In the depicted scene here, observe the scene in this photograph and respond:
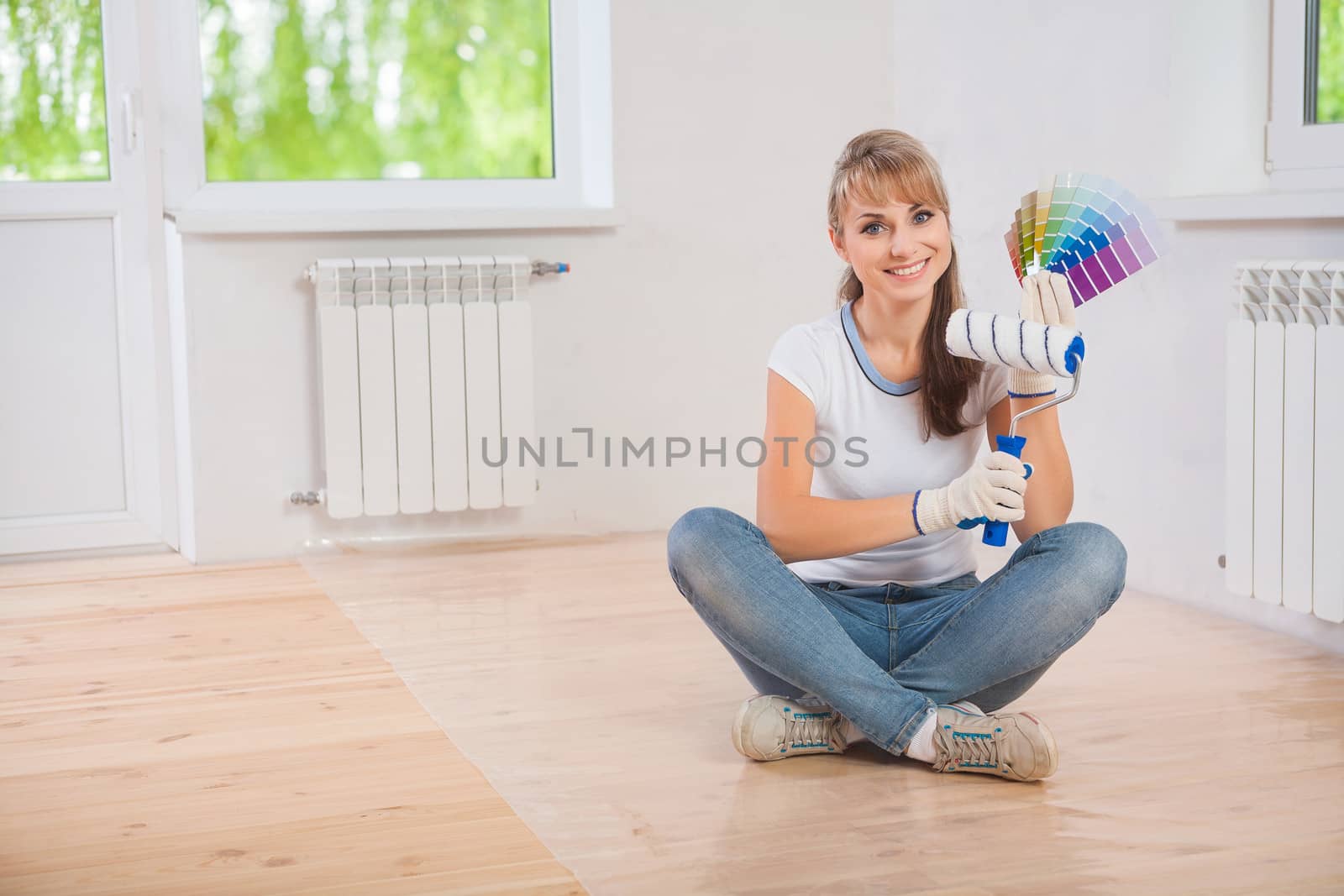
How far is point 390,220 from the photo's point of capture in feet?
10.8

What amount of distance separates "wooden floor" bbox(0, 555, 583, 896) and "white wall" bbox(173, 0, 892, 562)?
0.56 meters

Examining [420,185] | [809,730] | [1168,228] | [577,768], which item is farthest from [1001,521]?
[420,185]

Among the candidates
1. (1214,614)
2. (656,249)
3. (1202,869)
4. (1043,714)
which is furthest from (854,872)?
(656,249)

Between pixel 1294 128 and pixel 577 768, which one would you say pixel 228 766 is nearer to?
pixel 577 768

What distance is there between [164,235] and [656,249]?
3.69ft

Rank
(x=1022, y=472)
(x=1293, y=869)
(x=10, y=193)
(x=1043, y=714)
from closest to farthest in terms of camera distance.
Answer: (x=1293, y=869) → (x=1022, y=472) → (x=1043, y=714) → (x=10, y=193)

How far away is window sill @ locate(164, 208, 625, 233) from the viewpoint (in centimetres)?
319

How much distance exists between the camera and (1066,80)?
300cm

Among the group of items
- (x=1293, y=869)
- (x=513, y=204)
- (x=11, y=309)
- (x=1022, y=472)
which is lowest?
(x=1293, y=869)

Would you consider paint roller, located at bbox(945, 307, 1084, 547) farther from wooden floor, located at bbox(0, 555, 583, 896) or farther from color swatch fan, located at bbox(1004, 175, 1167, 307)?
wooden floor, located at bbox(0, 555, 583, 896)

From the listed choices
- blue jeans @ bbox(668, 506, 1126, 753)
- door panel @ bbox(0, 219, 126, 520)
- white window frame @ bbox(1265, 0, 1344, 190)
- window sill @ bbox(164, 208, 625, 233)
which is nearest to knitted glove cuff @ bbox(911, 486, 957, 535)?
blue jeans @ bbox(668, 506, 1126, 753)

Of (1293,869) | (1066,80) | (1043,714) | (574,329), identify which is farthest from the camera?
(574,329)

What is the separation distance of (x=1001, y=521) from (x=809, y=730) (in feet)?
1.28

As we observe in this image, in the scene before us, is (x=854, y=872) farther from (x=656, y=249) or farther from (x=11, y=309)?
(x=11, y=309)
